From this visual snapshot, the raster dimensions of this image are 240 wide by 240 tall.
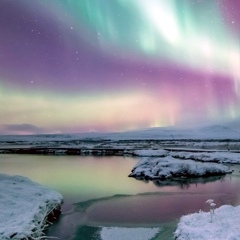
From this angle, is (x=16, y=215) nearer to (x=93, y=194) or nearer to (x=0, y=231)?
(x=0, y=231)

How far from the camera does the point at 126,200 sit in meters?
29.8

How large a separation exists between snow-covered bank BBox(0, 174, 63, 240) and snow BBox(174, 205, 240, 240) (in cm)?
774

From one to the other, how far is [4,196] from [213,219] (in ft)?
43.9

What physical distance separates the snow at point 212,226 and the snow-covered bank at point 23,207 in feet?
25.4

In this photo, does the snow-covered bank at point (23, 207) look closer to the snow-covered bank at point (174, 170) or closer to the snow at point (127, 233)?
the snow at point (127, 233)

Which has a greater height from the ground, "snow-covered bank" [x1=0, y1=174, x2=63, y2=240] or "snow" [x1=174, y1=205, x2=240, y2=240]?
"snow-covered bank" [x1=0, y1=174, x2=63, y2=240]

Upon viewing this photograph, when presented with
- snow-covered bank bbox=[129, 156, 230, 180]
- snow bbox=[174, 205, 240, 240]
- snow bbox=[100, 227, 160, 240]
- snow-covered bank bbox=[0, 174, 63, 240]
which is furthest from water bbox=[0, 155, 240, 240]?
snow-covered bank bbox=[129, 156, 230, 180]

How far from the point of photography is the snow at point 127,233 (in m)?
18.5

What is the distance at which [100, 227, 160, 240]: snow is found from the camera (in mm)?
18469

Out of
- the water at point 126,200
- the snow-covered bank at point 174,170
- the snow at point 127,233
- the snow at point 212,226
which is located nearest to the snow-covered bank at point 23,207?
the water at point 126,200

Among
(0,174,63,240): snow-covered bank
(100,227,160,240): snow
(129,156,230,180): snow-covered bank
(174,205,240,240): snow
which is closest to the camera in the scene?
(174,205,240,240): snow

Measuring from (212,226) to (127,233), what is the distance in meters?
5.86

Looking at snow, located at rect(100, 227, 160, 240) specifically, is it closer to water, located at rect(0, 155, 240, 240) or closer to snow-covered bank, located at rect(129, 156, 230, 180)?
water, located at rect(0, 155, 240, 240)

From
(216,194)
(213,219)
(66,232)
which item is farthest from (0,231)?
(216,194)
